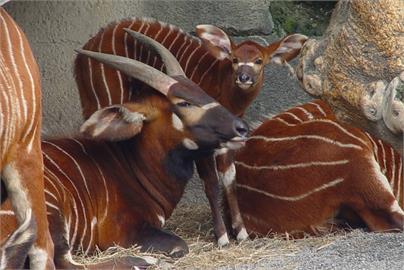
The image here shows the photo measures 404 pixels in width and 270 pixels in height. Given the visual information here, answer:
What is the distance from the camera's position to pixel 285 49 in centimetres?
715

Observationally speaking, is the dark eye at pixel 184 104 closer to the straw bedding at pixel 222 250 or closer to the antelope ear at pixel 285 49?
the straw bedding at pixel 222 250

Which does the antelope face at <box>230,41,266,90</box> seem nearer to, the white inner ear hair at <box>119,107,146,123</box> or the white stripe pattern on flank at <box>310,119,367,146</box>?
the white stripe pattern on flank at <box>310,119,367,146</box>

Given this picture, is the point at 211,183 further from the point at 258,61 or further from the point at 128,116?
the point at 258,61

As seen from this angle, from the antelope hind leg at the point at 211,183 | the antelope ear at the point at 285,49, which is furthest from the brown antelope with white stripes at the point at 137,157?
the antelope ear at the point at 285,49

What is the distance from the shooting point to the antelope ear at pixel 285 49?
711cm

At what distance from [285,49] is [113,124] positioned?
163cm

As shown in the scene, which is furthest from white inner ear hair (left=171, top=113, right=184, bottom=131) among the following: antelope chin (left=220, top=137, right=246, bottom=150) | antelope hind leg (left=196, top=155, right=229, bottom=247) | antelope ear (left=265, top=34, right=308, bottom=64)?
antelope ear (left=265, top=34, right=308, bottom=64)

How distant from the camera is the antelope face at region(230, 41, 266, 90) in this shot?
22.6 ft

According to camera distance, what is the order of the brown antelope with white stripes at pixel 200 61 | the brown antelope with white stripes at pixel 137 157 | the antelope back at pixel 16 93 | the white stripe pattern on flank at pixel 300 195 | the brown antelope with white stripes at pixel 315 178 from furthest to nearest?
1. the brown antelope with white stripes at pixel 200 61
2. the white stripe pattern on flank at pixel 300 195
3. the brown antelope with white stripes at pixel 315 178
4. the brown antelope with white stripes at pixel 137 157
5. the antelope back at pixel 16 93

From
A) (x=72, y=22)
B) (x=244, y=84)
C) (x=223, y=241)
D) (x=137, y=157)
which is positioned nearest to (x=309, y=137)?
(x=244, y=84)

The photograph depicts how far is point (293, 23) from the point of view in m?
7.69

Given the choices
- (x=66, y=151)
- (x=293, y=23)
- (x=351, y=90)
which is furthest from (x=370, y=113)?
(x=293, y=23)

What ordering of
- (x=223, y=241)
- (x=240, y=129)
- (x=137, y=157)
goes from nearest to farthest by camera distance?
(x=240, y=129) < (x=137, y=157) < (x=223, y=241)

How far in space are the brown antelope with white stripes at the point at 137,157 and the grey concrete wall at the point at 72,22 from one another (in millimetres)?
1232
